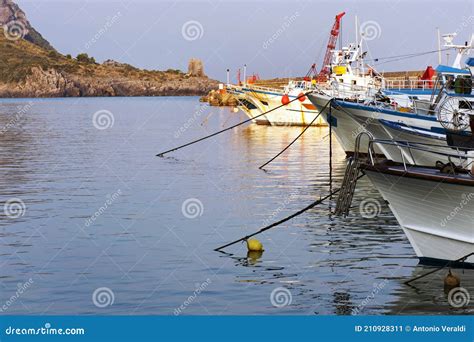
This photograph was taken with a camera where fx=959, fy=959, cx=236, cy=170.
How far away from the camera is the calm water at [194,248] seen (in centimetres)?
1603

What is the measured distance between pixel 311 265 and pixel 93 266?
Result: 4.24 meters

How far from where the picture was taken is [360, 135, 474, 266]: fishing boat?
16891 mm

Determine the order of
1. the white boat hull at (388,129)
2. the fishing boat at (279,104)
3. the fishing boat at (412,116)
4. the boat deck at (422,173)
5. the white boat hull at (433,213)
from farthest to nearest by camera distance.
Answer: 1. the fishing boat at (279,104)
2. the white boat hull at (388,129)
3. the fishing boat at (412,116)
4. the white boat hull at (433,213)
5. the boat deck at (422,173)

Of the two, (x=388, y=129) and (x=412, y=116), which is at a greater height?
(x=412, y=116)

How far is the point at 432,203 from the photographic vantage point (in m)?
17.4

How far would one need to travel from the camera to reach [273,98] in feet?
241

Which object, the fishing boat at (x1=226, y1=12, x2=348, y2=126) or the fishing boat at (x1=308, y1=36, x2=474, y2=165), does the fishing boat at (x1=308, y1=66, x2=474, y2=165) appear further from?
the fishing boat at (x1=226, y1=12, x2=348, y2=126)

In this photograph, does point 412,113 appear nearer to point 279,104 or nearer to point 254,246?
point 254,246

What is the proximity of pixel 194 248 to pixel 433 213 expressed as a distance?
540 centimetres

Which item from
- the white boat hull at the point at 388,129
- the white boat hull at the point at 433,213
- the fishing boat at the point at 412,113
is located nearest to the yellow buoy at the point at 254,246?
the white boat hull at the point at 433,213

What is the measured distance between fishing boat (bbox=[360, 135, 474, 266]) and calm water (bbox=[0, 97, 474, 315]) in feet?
1.75

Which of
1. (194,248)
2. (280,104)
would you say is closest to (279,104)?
(280,104)

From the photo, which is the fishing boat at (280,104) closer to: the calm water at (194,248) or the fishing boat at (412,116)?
the fishing boat at (412,116)

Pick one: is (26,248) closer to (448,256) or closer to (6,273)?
(6,273)
